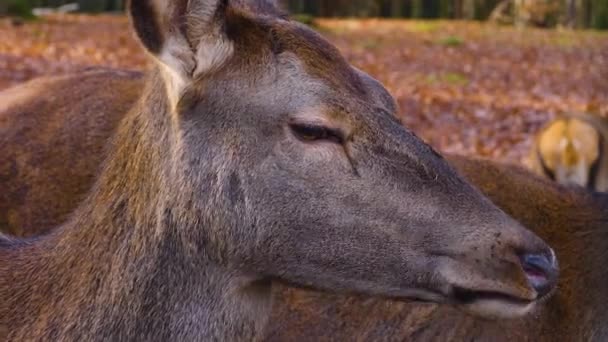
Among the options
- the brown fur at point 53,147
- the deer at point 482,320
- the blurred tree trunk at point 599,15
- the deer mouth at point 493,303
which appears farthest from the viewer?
the blurred tree trunk at point 599,15

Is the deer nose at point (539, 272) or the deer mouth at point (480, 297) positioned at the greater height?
the deer nose at point (539, 272)

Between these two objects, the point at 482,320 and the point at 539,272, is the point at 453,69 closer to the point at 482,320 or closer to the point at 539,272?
the point at 482,320

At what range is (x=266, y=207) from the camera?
315cm

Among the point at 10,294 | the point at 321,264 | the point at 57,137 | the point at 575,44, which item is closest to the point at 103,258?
the point at 10,294

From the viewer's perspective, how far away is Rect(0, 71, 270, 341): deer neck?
3.22 metres

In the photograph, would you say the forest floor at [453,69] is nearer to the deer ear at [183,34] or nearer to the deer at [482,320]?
the deer at [482,320]

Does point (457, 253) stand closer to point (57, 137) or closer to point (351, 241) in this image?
point (351, 241)

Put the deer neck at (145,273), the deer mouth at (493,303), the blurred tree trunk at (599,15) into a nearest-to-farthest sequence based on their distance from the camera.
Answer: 1. the deer mouth at (493,303)
2. the deer neck at (145,273)
3. the blurred tree trunk at (599,15)

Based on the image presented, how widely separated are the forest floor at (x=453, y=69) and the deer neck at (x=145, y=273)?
856 cm

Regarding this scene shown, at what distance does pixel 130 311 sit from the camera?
3232 mm

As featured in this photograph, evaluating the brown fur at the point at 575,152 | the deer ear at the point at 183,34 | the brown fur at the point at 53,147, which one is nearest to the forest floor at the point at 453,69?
the brown fur at the point at 575,152

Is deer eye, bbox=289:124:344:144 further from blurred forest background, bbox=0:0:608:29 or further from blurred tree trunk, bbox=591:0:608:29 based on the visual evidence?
blurred tree trunk, bbox=591:0:608:29

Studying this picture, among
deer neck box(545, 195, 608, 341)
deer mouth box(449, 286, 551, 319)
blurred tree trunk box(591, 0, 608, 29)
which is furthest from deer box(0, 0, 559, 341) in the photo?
blurred tree trunk box(591, 0, 608, 29)

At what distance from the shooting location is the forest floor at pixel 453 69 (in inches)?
545
